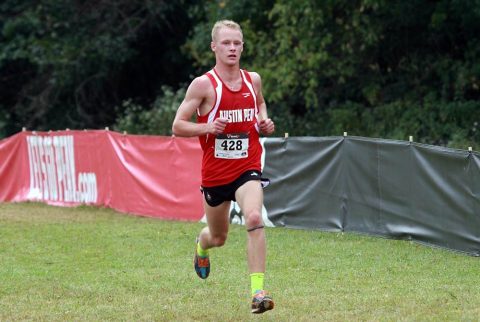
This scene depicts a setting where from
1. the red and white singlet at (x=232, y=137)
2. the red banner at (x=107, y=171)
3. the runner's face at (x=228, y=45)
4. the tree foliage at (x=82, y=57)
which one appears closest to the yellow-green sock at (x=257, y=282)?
the red and white singlet at (x=232, y=137)

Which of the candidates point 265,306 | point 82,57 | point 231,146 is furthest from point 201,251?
point 82,57

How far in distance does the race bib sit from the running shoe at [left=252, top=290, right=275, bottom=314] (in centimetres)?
126

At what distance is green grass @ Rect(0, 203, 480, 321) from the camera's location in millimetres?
8578

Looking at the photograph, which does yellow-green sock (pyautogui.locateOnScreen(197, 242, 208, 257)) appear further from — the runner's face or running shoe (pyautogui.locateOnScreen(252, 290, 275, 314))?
the runner's face

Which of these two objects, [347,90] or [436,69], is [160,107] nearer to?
[347,90]

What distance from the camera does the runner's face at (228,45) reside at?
8461 mm

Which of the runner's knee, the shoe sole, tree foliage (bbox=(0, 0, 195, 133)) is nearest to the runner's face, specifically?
the runner's knee

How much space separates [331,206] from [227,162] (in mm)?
6798

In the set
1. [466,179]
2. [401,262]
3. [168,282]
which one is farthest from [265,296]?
[466,179]

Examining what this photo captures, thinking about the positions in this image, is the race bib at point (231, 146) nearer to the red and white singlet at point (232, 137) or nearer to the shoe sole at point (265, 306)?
the red and white singlet at point (232, 137)

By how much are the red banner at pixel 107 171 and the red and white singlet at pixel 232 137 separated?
8898mm

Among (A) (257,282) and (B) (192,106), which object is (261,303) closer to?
(A) (257,282)

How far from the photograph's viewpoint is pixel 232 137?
850cm

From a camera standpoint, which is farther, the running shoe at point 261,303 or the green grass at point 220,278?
the green grass at point 220,278
